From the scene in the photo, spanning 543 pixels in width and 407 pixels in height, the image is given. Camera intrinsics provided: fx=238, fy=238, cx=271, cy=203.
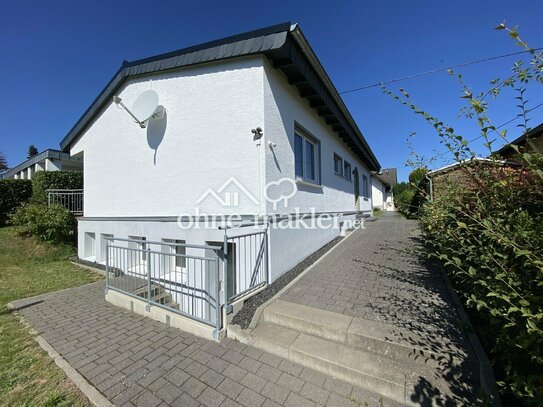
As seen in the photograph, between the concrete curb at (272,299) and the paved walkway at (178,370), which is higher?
the concrete curb at (272,299)

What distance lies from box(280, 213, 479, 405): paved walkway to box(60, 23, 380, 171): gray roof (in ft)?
13.9

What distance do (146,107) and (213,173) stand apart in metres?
2.65

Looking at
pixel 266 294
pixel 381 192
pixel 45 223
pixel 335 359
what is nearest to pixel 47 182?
pixel 45 223

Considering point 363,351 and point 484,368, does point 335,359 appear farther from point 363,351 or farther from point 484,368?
point 484,368

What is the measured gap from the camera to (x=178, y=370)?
2645mm

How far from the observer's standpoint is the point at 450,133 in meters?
1.85

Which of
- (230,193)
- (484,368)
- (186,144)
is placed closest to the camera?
(484,368)

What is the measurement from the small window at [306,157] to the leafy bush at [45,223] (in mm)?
8746

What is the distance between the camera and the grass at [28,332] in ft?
7.86

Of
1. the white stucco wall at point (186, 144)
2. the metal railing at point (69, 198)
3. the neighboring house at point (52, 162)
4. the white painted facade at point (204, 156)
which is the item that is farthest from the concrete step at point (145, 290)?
the neighboring house at point (52, 162)

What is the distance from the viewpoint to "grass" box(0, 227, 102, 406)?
2396 millimetres

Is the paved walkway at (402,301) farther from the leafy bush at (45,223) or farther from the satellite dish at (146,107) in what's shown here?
the leafy bush at (45,223)

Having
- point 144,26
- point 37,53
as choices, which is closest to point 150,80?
point 144,26

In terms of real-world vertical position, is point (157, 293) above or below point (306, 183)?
below
